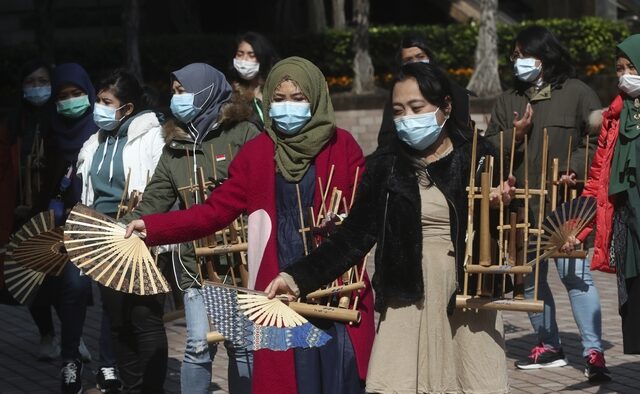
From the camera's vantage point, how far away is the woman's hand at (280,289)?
499 centimetres

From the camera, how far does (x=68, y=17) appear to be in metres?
24.1

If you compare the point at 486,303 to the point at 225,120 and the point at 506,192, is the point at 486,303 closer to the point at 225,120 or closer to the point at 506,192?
the point at 506,192

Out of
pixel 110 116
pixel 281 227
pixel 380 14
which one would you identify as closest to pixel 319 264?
pixel 281 227

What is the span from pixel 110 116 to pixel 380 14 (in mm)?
20255

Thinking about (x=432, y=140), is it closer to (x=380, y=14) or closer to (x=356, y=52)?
(x=356, y=52)

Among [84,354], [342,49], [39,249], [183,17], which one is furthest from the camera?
[183,17]

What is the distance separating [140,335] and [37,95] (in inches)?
87.5

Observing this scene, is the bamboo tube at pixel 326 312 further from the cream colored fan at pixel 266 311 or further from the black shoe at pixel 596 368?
the black shoe at pixel 596 368

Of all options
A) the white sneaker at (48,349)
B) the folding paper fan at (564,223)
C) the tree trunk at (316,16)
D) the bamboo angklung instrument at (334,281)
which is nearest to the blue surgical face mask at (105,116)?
the white sneaker at (48,349)

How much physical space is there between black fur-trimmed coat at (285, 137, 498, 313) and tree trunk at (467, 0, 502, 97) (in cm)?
1526

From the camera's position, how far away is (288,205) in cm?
559

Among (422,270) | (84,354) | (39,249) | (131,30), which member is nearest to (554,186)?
(422,270)

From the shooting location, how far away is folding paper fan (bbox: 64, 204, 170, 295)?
18.1ft

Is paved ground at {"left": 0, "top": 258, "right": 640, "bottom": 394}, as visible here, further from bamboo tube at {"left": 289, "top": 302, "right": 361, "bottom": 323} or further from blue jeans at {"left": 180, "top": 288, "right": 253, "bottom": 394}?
bamboo tube at {"left": 289, "top": 302, "right": 361, "bottom": 323}
